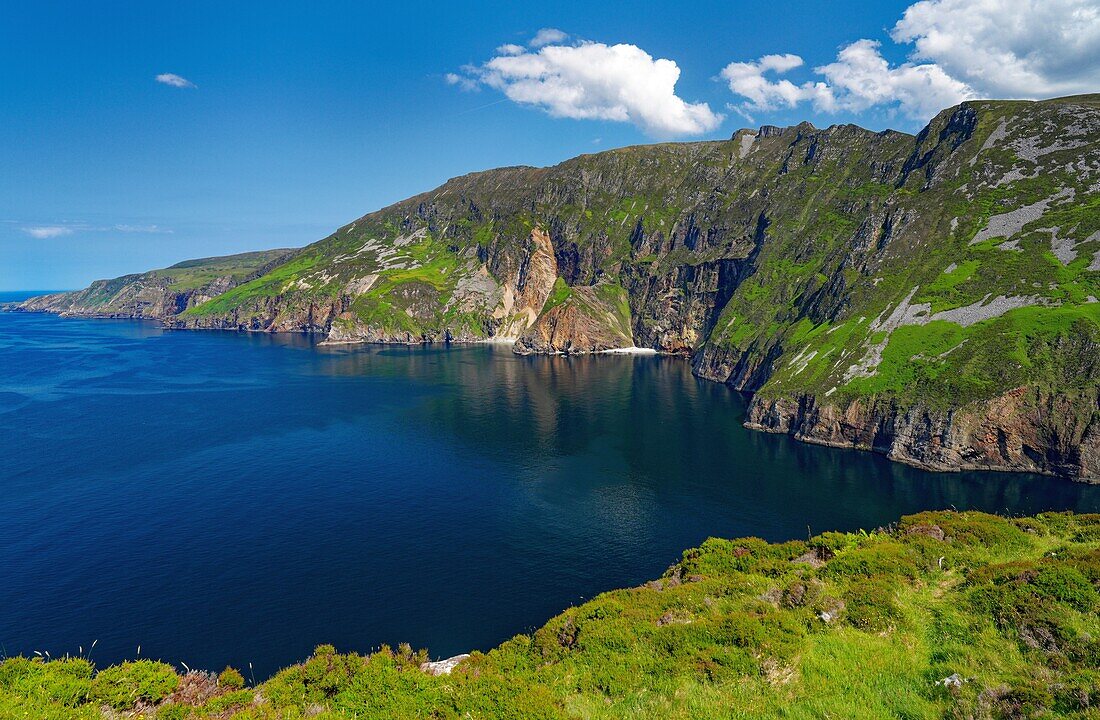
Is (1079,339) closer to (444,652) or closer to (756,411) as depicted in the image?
(756,411)

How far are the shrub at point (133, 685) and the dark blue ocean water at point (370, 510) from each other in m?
22.2

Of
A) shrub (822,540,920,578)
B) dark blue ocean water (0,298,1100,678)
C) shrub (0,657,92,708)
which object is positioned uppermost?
shrub (822,540,920,578)

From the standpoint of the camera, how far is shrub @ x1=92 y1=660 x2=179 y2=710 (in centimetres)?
3003

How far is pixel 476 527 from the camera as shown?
8450cm

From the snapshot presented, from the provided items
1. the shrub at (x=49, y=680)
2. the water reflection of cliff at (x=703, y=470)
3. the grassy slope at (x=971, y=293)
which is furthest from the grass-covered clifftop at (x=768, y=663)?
the grassy slope at (x=971, y=293)

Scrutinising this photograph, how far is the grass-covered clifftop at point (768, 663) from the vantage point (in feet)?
77.8

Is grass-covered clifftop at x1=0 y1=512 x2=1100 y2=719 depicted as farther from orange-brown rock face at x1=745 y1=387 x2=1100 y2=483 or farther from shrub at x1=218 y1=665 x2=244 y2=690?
orange-brown rock face at x1=745 y1=387 x2=1100 y2=483

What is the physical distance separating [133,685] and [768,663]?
36466 millimetres

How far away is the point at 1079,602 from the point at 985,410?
335 ft

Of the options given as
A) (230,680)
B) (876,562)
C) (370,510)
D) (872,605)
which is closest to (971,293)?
(876,562)

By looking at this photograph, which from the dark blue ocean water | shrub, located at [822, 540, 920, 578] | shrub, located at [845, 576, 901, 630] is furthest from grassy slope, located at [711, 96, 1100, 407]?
shrub, located at [845, 576, 901, 630]

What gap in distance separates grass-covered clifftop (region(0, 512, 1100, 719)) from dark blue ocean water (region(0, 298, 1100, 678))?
24.3m

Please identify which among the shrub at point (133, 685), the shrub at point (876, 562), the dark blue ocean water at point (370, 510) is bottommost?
the dark blue ocean water at point (370, 510)

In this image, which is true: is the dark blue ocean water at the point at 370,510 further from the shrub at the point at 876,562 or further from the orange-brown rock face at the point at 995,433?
the shrub at the point at 876,562
